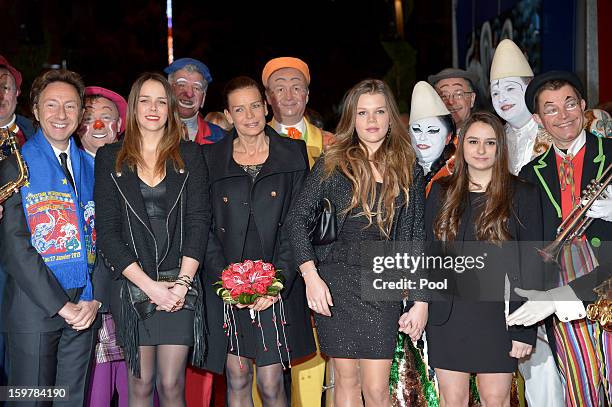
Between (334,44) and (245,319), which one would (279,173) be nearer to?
(245,319)

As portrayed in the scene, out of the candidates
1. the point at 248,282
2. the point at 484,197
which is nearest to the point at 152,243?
the point at 248,282

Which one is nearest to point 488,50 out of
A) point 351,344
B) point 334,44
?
point 351,344

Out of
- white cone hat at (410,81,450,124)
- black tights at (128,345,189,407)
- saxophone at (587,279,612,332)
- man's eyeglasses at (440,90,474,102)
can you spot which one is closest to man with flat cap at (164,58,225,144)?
white cone hat at (410,81,450,124)

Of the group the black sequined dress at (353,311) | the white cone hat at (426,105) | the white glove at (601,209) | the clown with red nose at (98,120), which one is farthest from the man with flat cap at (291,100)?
the white glove at (601,209)

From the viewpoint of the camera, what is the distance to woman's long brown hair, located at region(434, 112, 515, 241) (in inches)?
170

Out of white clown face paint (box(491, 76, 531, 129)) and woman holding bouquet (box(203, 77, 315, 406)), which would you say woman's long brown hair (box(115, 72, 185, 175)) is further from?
white clown face paint (box(491, 76, 531, 129))

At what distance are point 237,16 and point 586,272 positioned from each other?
1358 cm

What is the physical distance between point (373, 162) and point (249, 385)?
4.61 feet

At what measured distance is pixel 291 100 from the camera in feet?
19.1

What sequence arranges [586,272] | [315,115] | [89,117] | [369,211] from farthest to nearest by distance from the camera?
[315,115] → [89,117] → [586,272] → [369,211]

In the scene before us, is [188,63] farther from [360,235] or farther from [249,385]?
[249,385]

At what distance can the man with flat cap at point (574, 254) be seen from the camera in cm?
448

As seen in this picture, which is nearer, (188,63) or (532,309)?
(532,309)

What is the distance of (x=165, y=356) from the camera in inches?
168
